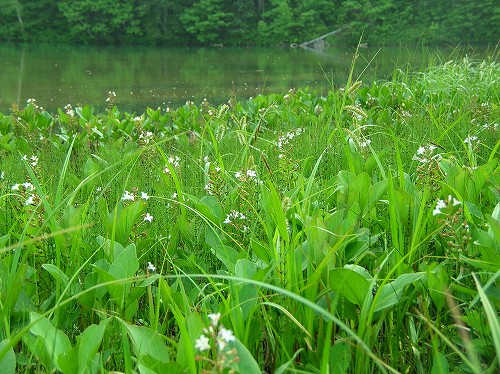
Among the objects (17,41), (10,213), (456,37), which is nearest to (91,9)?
(17,41)

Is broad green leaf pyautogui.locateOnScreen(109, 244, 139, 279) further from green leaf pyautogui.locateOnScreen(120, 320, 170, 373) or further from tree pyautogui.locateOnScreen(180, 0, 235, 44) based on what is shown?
tree pyautogui.locateOnScreen(180, 0, 235, 44)

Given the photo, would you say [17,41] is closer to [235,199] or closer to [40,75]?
[40,75]

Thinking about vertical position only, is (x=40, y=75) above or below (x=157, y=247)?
below

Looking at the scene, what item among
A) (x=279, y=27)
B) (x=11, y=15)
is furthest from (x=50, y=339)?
(x=11, y=15)

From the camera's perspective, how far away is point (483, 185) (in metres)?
1.80

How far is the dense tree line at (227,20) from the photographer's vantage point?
1273 inches

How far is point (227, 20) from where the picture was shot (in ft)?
113

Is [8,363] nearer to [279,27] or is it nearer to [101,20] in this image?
[279,27]

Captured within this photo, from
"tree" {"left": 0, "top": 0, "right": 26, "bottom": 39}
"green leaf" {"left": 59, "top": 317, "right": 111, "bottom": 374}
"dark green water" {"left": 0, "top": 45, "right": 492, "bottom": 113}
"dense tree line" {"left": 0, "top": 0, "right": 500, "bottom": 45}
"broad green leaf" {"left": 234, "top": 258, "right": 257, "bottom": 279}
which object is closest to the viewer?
"green leaf" {"left": 59, "top": 317, "right": 111, "bottom": 374}

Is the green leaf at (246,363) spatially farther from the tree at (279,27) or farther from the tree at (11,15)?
the tree at (11,15)

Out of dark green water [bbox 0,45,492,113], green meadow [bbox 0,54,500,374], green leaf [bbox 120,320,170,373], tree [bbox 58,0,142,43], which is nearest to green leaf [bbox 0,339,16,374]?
green meadow [bbox 0,54,500,374]

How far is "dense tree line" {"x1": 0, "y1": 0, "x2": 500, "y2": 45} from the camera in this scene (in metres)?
32.3

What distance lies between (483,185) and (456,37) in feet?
104

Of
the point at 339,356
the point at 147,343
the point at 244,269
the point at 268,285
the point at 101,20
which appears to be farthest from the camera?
the point at 101,20
